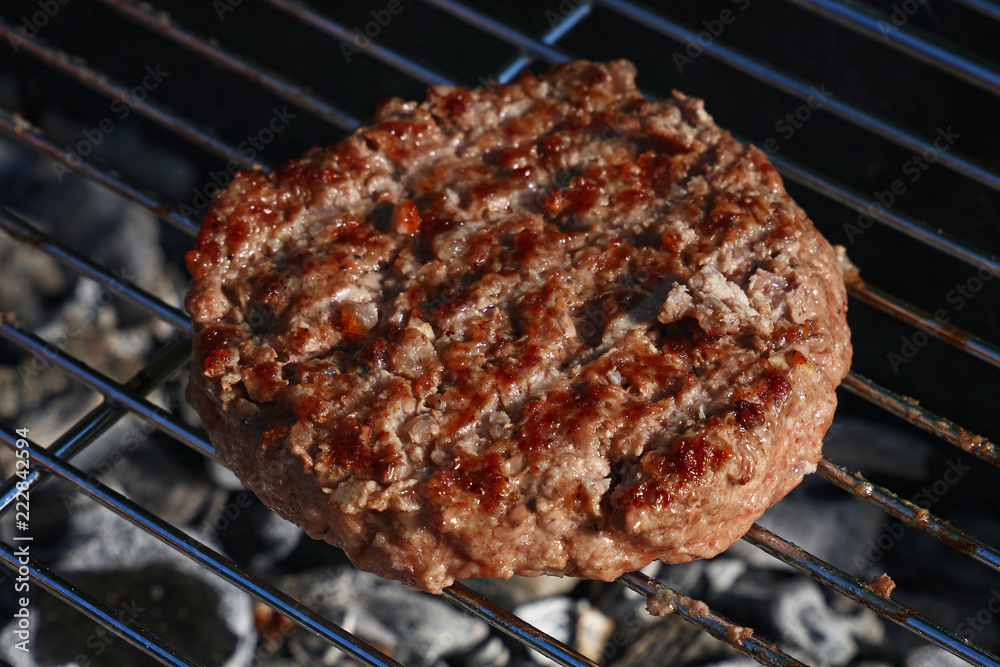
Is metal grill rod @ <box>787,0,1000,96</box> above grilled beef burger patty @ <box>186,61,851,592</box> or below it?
above

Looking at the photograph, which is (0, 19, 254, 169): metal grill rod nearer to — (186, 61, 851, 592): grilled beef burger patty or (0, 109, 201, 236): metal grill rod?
(0, 109, 201, 236): metal grill rod

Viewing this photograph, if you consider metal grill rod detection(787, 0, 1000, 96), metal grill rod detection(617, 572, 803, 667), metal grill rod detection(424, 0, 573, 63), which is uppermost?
metal grill rod detection(787, 0, 1000, 96)

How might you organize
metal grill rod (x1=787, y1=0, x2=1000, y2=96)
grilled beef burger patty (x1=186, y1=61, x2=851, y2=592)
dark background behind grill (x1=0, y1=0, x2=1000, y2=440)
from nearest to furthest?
grilled beef burger patty (x1=186, y1=61, x2=851, y2=592) < metal grill rod (x1=787, y1=0, x2=1000, y2=96) < dark background behind grill (x1=0, y1=0, x2=1000, y2=440)

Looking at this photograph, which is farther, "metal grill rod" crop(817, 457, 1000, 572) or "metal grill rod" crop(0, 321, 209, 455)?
"metal grill rod" crop(0, 321, 209, 455)

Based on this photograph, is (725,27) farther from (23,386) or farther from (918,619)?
(23,386)

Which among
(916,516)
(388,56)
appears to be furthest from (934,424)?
(388,56)

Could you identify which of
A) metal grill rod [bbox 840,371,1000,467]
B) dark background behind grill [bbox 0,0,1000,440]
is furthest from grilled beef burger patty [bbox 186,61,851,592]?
dark background behind grill [bbox 0,0,1000,440]

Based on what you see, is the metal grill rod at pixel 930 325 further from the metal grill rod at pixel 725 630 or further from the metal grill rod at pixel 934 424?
the metal grill rod at pixel 725 630

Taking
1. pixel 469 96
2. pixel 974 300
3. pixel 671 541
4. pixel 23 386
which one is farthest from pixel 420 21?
pixel 671 541

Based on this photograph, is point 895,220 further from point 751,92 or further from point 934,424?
point 751,92
